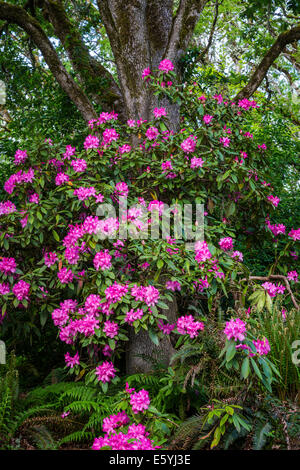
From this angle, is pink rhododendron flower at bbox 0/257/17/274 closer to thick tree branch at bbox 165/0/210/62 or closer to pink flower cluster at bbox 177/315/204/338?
pink flower cluster at bbox 177/315/204/338

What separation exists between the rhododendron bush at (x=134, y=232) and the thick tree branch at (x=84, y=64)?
698 mm

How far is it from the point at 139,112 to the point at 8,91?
8.35 feet

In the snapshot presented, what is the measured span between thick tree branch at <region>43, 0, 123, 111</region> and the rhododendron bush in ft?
2.29

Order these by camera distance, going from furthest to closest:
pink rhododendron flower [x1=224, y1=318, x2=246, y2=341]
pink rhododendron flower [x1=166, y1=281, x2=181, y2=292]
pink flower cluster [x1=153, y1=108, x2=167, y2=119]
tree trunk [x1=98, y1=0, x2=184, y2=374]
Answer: tree trunk [x1=98, y1=0, x2=184, y2=374] → pink flower cluster [x1=153, y1=108, x2=167, y2=119] → pink rhododendron flower [x1=166, y1=281, x2=181, y2=292] → pink rhododendron flower [x1=224, y1=318, x2=246, y2=341]

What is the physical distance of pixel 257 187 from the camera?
3.53 meters

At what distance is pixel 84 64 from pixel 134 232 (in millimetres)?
2643

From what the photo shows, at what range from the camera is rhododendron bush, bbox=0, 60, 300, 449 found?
2759 mm

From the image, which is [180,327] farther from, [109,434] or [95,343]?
[109,434]

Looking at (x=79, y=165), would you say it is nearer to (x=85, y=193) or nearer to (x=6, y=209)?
(x=85, y=193)

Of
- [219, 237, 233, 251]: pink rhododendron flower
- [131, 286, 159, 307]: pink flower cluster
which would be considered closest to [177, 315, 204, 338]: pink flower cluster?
[131, 286, 159, 307]: pink flower cluster

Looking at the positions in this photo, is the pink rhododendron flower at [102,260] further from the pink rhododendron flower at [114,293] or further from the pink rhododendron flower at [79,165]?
the pink rhododendron flower at [79,165]

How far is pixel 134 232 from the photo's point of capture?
9.55ft

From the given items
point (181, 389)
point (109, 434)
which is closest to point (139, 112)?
point (181, 389)

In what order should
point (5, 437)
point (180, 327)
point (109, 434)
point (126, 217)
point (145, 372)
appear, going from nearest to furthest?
1. point (109, 434)
2. point (5, 437)
3. point (180, 327)
4. point (126, 217)
5. point (145, 372)
